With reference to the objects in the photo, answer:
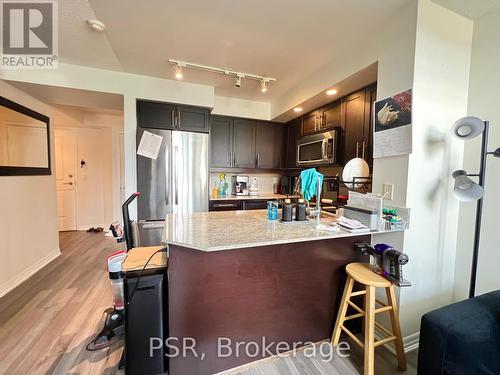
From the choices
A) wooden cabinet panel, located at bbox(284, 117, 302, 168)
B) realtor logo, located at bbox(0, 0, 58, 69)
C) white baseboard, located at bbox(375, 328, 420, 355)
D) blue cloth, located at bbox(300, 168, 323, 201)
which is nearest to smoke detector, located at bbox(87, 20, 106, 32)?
realtor logo, located at bbox(0, 0, 58, 69)

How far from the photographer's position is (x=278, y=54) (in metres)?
2.16

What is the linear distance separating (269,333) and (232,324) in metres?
0.29

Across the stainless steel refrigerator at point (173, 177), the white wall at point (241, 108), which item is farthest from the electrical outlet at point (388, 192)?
the white wall at point (241, 108)

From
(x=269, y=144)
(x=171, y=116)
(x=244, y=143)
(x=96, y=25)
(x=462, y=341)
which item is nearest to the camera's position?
(x=462, y=341)

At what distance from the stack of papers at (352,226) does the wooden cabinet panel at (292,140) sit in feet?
6.34

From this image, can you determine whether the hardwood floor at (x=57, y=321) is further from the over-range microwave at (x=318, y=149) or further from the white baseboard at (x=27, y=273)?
the over-range microwave at (x=318, y=149)

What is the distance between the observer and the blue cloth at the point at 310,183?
1683 mm

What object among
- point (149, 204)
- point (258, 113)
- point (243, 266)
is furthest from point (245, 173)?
point (243, 266)

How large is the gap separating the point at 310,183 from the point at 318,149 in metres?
1.19

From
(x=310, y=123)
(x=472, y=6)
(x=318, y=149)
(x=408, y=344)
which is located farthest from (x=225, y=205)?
(x=472, y=6)

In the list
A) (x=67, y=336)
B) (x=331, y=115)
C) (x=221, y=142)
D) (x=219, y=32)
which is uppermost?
(x=219, y=32)

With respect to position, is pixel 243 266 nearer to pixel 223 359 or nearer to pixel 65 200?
pixel 223 359

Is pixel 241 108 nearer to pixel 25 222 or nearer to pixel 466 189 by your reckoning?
pixel 466 189

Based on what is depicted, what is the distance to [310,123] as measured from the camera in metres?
3.06
